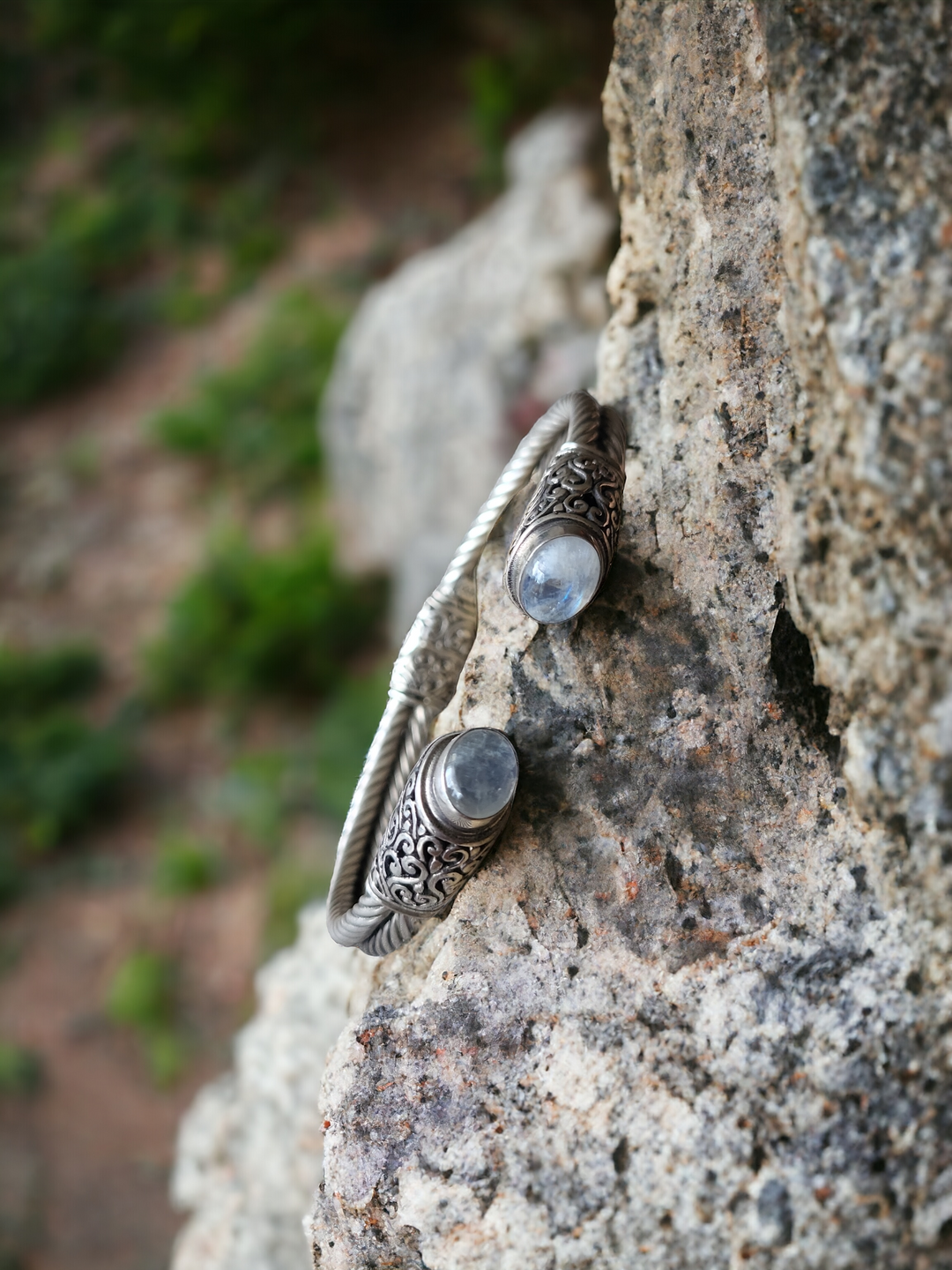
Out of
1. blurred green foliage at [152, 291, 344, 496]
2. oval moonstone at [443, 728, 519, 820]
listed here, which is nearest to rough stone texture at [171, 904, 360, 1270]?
oval moonstone at [443, 728, 519, 820]

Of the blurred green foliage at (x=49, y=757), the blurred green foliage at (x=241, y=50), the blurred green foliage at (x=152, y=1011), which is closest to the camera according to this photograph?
the blurred green foliage at (x=152, y=1011)

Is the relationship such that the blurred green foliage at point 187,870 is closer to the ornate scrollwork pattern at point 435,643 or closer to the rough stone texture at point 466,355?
the rough stone texture at point 466,355

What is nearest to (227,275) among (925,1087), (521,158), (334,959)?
(521,158)

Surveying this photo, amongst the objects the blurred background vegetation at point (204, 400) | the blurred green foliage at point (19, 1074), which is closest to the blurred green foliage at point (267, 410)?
the blurred background vegetation at point (204, 400)

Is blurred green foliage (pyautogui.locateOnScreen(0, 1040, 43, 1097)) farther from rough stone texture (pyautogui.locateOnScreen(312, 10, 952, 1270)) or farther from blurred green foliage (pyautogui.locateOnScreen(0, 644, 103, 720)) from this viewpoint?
rough stone texture (pyautogui.locateOnScreen(312, 10, 952, 1270))

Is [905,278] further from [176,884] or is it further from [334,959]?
[176,884]
